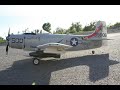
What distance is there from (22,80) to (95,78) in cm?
338

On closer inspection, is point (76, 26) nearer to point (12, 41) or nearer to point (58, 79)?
point (12, 41)

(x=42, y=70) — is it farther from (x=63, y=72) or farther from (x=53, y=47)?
(x=53, y=47)

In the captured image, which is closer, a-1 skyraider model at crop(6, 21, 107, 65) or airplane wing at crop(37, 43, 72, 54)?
airplane wing at crop(37, 43, 72, 54)

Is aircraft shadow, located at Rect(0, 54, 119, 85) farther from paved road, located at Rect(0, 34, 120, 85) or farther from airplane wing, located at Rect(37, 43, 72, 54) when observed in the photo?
airplane wing, located at Rect(37, 43, 72, 54)

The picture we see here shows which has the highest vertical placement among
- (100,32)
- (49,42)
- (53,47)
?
(100,32)

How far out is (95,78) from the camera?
30.1ft

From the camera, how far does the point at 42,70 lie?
36.4ft

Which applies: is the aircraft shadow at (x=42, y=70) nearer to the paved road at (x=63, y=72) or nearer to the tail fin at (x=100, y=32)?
the paved road at (x=63, y=72)

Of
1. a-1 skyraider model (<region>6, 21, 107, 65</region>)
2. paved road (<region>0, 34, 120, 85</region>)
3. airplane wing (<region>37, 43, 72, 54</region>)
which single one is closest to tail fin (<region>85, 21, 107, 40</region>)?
a-1 skyraider model (<region>6, 21, 107, 65</region>)

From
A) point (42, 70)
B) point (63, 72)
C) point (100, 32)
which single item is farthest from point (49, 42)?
point (100, 32)

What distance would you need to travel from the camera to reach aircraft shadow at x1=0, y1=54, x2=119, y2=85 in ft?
30.6

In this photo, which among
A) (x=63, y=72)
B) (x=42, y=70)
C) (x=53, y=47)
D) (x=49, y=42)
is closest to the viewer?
(x=63, y=72)

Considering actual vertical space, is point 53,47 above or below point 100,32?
below
